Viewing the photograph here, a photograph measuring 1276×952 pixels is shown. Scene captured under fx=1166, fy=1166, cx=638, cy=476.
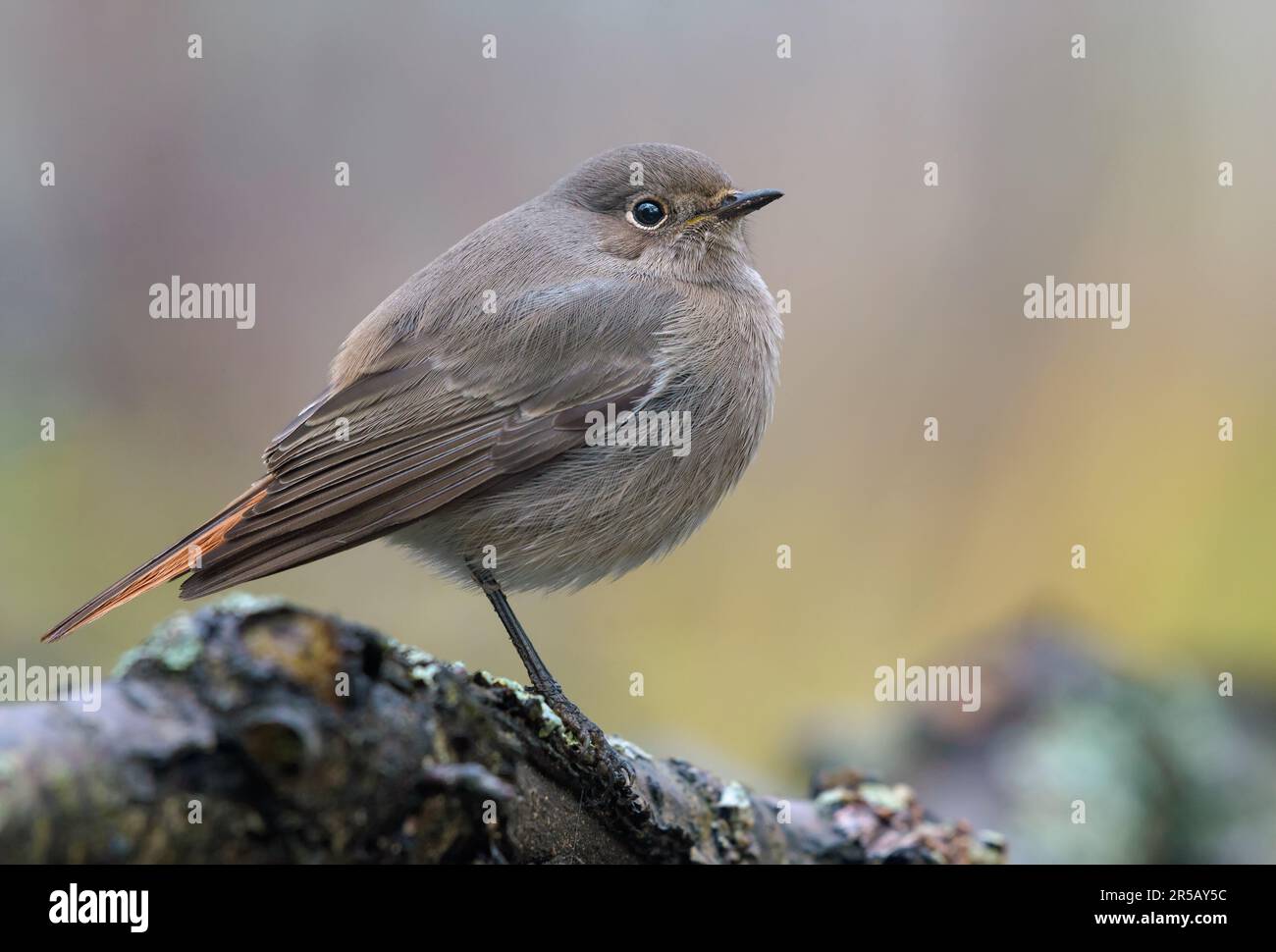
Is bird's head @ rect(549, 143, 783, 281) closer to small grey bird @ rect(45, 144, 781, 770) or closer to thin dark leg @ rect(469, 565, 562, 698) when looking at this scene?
small grey bird @ rect(45, 144, 781, 770)

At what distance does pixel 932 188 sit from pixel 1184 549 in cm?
212

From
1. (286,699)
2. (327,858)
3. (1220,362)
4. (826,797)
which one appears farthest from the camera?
(1220,362)

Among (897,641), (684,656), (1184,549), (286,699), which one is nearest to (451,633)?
(684,656)

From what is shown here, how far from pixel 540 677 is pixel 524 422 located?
0.84m

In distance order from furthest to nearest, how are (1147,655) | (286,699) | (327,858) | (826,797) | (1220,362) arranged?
(1220,362) → (1147,655) → (826,797) → (327,858) → (286,699)

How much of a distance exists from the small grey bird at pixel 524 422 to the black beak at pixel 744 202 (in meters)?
0.38

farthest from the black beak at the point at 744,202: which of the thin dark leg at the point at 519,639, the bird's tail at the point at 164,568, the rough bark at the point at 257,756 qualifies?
the rough bark at the point at 257,756

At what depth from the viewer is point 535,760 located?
249 cm

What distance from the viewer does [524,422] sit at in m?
3.86

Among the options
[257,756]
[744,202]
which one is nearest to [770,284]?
[744,202]

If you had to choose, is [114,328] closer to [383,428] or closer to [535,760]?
[383,428]

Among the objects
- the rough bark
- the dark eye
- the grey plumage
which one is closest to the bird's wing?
the grey plumage

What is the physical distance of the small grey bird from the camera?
144 inches

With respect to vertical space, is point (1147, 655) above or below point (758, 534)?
below
